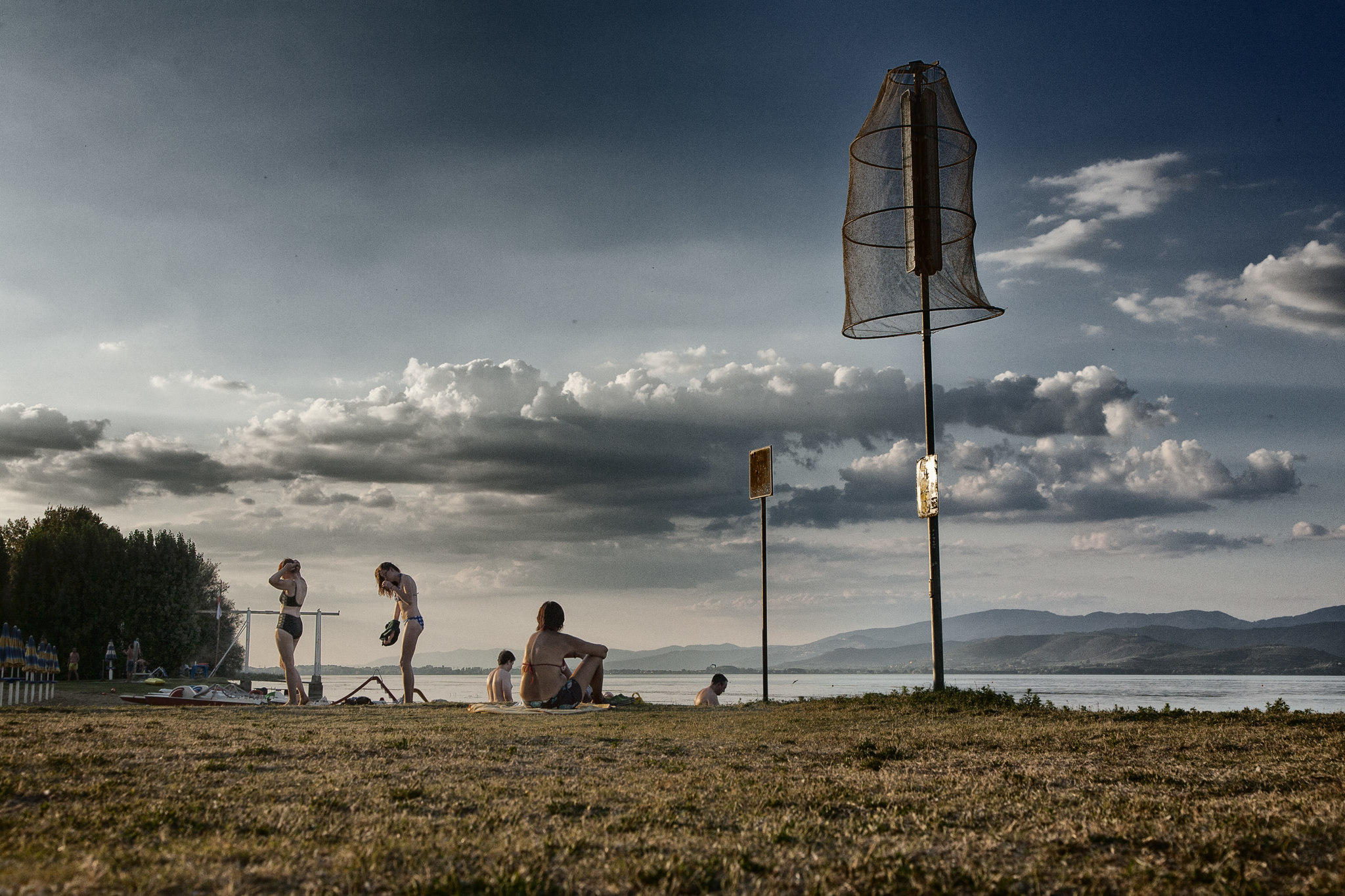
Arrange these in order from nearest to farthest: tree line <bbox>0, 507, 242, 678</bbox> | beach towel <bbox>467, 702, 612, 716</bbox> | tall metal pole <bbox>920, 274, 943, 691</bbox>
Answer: beach towel <bbox>467, 702, 612, 716</bbox>, tall metal pole <bbox>920, 274, 943, 691</bbox>, tree line <bbox>0, 507, 242, 678</bbox>

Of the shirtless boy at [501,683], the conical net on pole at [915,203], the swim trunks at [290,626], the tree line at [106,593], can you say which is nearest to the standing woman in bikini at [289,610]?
the swim trunks at [290,626]

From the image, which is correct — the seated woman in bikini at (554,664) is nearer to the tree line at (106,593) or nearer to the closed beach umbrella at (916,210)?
the closed beach umbrella at (916,210)

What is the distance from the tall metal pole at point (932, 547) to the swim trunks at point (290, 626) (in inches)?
470

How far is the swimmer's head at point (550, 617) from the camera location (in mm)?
13812

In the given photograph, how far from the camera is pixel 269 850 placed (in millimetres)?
3918

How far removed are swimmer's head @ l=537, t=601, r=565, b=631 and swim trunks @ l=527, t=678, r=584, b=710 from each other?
0.87 metres

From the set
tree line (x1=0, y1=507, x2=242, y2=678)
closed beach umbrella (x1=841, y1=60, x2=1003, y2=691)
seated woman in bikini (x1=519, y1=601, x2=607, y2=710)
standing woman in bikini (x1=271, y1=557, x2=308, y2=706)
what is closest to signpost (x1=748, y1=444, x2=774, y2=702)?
closed beach umbrella (x1=841, y1=60, x2=1003, y2=691)

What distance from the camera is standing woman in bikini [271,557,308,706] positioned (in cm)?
1644

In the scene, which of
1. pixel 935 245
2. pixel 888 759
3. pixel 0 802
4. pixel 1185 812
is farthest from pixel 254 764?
pixel 935 245

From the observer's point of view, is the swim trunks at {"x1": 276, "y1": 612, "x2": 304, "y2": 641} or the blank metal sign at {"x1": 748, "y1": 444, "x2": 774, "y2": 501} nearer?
the swim trunks at {"x1": 276, "y1": 612, "x2": 304, "y2": 641}

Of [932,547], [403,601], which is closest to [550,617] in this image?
[403,601]

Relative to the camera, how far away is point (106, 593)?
4934 cm

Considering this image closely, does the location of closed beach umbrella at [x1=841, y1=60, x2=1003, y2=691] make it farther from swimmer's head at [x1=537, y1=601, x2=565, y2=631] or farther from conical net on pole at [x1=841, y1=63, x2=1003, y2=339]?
swimmer's head at [x1=537, y1=601, x2=565, y2=631]

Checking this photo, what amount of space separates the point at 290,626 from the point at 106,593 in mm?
41341
